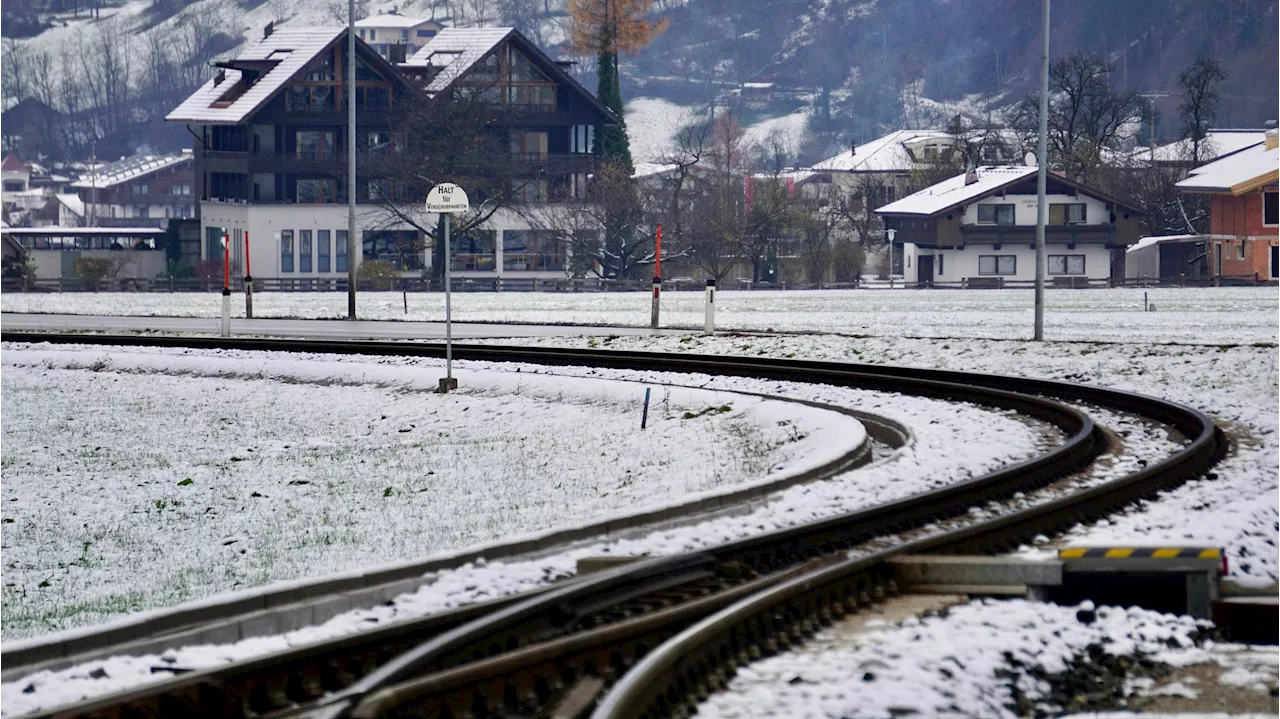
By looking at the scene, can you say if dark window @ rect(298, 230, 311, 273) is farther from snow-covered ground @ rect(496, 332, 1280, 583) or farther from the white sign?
the white sign

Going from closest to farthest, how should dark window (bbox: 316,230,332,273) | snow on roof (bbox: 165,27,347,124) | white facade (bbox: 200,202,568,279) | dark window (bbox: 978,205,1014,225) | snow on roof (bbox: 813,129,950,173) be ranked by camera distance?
white facade (bbox: 200,202,568,279) → dark window (bbox: 316,230,332,273) → snow on roof (bbox: 165,27,347,124) → dark window (bbox: 978,205,1014,225) → snow on roof (bbox: 813,129,950,173)

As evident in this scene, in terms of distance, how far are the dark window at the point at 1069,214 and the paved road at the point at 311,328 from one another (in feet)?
189

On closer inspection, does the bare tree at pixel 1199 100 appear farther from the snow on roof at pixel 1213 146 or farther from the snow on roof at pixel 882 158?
the snow on roof at pixel 882 158

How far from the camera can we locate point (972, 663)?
8.06m

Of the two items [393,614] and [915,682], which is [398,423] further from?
[915,682]

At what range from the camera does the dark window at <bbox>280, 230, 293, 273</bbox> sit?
276ft

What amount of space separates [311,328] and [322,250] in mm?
47576

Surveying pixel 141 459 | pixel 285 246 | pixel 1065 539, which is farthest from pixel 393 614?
pixel 285 246

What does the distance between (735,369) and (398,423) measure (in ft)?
18.0

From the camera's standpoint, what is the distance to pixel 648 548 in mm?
10844

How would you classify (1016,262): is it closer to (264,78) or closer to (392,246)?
(392,246)

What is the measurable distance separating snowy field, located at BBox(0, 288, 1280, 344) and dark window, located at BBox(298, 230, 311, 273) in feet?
43.4

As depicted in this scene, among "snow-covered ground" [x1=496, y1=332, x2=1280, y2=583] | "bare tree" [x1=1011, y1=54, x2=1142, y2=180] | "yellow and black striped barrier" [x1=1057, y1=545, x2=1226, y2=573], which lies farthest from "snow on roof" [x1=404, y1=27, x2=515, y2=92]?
"yellow and black striped barrier" [x1=1057, y1=545, x2=1226, y2=573]

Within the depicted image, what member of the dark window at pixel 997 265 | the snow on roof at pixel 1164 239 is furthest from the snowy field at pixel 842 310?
the snow on roof at pixel 1164 239
